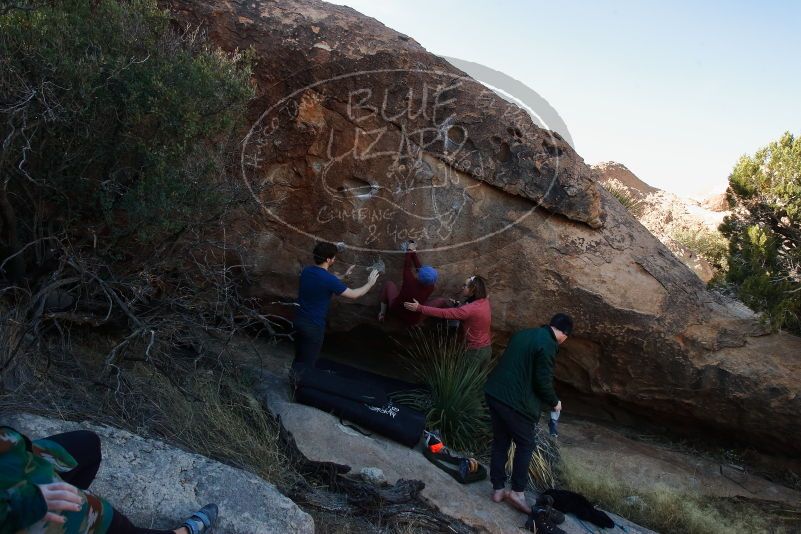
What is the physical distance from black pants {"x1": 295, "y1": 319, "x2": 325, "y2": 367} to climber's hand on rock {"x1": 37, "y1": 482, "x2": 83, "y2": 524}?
133 inches

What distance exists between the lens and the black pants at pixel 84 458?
363cm

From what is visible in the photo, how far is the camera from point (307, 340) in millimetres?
6535

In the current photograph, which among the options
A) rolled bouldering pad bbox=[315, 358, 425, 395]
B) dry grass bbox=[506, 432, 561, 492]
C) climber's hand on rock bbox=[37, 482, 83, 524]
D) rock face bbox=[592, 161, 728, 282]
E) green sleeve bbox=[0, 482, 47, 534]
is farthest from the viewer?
rock face bbox=[592, 161, 728, 282]

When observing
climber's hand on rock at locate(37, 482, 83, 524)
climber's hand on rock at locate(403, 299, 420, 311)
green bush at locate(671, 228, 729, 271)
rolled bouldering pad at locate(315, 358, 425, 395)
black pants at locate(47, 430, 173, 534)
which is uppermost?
green bush at locate(671, 228, 729, 271)

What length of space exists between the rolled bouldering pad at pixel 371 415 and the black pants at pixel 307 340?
368 millimetres

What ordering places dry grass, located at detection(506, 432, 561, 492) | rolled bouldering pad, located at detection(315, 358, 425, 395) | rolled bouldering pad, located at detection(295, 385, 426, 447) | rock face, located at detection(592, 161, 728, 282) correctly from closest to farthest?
rolled bouldering pad, located at detection(295, 385, 426, 447)
dry grass, located at detection(506, 432, 561, 492)
rolled bouldering pad, located at detection(315, 358, 425, 395)
rock face, located at detection(592, 161, 728, 282)

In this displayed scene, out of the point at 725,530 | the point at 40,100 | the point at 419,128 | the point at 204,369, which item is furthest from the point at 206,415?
the point at 725,530

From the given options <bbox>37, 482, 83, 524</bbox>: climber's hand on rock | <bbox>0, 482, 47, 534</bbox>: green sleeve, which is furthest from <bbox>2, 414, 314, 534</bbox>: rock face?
<bbox>0, 482, 47, 534</bbox>: green sleeve

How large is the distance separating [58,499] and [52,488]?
0.05 meters

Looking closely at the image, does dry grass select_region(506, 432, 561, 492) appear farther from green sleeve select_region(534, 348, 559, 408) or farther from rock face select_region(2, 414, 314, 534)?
rock face select_region(2, 414, 314, 534)

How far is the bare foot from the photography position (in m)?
5.68

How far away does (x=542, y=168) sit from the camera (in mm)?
7805

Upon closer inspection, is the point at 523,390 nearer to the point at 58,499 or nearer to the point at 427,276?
the point at 427,276

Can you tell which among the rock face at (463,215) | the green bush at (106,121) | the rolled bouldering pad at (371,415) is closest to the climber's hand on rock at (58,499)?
the green bush at (106,121)
